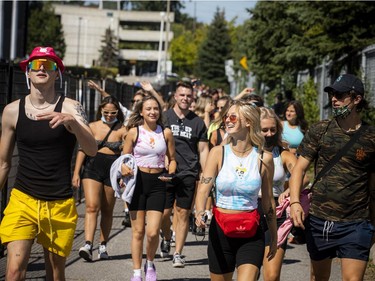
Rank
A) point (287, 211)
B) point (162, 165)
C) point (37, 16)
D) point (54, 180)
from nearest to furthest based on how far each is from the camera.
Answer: point (54, 180) < point (287, 211) < point (162, 165) < point (37, 16)

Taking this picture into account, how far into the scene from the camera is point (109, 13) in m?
134

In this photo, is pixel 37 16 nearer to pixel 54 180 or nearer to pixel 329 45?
pixel 329 45

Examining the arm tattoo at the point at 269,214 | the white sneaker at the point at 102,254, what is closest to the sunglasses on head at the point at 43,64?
the arm tattoo at the point at 269,214

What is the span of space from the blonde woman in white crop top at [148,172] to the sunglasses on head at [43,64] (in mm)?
2791

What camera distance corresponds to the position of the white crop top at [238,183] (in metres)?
6.00

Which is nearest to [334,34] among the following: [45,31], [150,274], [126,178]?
[126,178]

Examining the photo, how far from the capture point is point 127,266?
955cm

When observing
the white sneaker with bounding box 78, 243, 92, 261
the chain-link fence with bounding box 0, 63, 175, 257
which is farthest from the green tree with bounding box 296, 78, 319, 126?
the white sneaker with bounding box 78, 243, 92, 261

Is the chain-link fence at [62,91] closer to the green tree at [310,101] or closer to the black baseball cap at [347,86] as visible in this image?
the black baseball cap at [347,86]

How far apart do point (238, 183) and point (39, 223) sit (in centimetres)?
151

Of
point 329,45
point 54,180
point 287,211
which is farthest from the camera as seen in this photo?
point 329,45

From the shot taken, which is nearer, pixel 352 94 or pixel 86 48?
pixel 352 94

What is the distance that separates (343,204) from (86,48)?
13034cm

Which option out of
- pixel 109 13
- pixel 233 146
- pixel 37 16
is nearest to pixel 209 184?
pixel 233 146
